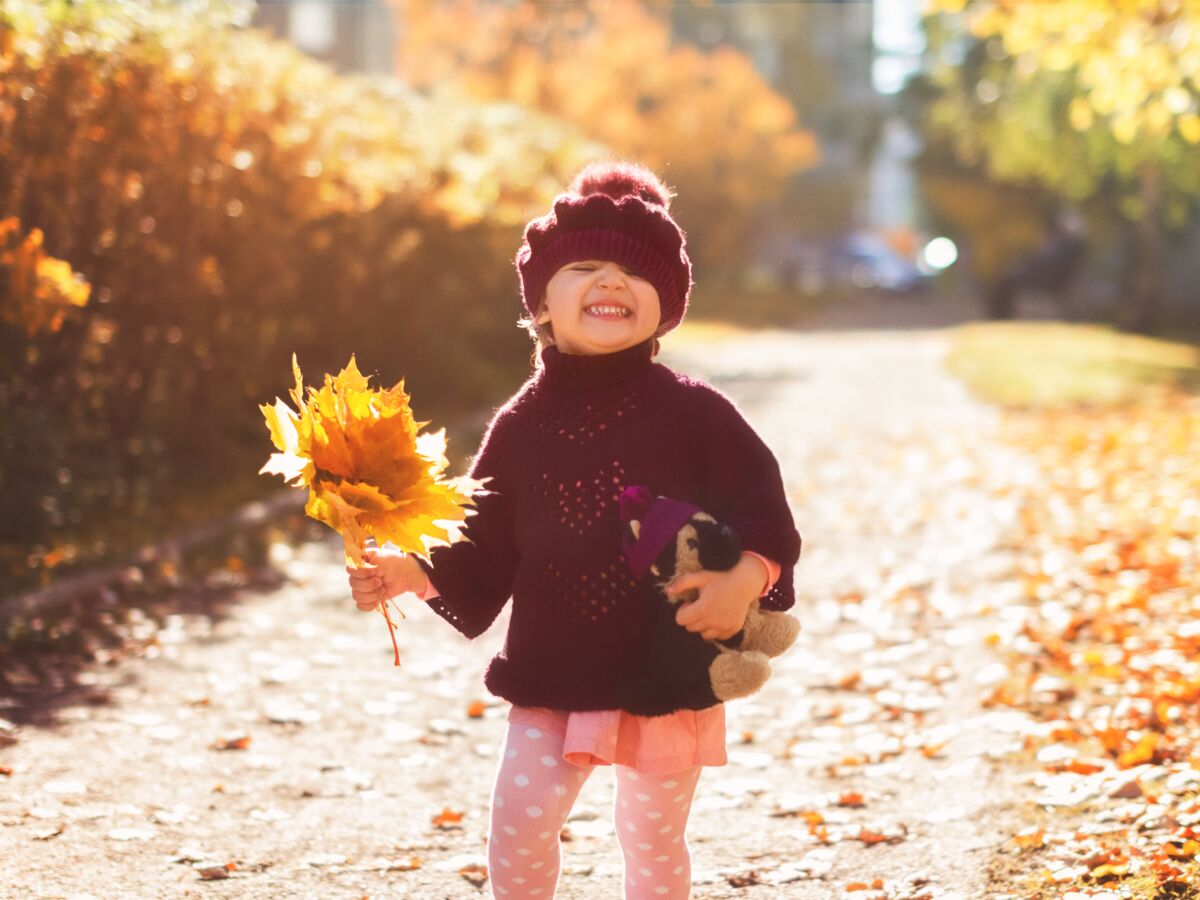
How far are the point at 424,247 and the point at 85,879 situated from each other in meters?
10.9

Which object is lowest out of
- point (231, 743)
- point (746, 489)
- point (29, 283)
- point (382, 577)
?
point (231, 743)

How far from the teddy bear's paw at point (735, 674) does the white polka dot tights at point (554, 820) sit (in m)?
0.23

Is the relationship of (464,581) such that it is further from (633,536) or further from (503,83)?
(503,83)

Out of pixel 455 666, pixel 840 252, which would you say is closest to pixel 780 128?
pixel 840 252

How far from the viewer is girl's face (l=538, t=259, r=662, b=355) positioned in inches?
134

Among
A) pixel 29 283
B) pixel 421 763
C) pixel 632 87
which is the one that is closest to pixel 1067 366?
pixel 29 283

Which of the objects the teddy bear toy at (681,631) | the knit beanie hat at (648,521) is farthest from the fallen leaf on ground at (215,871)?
the knit beanie hat at (648,521)

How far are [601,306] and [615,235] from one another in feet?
0.49

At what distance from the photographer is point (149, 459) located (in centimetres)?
1051

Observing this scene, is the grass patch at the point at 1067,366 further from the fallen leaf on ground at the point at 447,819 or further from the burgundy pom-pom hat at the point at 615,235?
the burgundy pom-pom hat at the point at 615,235

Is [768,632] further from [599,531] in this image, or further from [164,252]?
[164,252]

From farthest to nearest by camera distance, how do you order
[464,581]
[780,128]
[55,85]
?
[780,128]
[55,85]
[464,581]

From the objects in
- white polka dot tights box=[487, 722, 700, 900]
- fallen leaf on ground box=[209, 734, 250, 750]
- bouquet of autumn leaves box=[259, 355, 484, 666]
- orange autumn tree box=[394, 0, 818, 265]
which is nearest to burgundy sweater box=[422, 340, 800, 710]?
white polka dot tights box=[487, 722, 700, 900]

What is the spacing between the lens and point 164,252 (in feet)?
32.0
